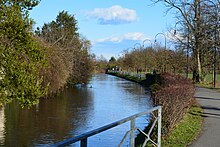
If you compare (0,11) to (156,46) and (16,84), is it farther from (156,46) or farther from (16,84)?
(156,46)

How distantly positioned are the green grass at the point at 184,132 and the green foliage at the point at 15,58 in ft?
20.5

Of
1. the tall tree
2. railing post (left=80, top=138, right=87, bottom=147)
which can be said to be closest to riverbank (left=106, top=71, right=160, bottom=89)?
the tall tree

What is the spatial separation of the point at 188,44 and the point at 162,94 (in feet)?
106

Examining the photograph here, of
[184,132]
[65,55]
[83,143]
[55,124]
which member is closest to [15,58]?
[55,124]

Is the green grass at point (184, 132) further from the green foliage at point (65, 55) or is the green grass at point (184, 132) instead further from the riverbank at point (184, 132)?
the green foliage at point (65, 55)

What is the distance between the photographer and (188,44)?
4312cm

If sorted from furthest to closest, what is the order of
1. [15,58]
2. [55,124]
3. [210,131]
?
[55,124], [15,58], [210,131]

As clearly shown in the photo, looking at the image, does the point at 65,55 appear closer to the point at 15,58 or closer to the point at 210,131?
the point at 15,58

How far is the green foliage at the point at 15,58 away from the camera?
15.2 metres

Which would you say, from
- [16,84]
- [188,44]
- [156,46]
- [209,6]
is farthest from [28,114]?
[156,46]

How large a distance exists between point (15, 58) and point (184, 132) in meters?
7.93

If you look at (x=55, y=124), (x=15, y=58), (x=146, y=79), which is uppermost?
(x=15, y=58)

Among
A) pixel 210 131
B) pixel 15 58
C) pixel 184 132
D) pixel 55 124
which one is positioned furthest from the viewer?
pixel 55 124

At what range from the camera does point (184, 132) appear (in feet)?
37.2
